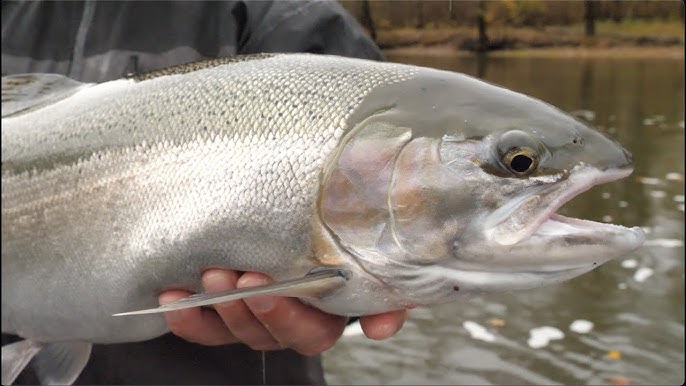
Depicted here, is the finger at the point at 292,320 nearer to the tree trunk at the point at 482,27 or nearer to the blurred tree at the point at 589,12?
the tree trunk at the point at 482,27

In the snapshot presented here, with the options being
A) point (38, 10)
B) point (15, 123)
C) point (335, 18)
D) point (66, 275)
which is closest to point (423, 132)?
point (335, 18)

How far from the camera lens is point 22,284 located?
1.66 m

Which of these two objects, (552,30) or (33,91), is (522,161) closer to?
(33,91)

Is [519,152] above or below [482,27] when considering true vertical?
above

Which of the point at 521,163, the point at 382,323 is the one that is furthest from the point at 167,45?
the point at 521,163

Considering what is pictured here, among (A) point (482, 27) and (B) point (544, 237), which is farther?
(A) point (482, 27)

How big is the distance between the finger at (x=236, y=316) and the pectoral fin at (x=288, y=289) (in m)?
0.09

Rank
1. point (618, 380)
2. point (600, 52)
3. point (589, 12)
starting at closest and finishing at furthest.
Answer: point (618, 380) → point (589, 12) → point (600, 52)

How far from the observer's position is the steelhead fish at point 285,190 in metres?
1.25

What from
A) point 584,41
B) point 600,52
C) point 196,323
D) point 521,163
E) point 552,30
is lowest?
point 600,52

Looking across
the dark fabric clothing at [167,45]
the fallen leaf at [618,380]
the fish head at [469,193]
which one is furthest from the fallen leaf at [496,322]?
the fish head at [469,193]

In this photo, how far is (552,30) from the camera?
17750 millimetres

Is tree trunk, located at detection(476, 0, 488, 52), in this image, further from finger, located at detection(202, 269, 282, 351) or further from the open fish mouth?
the open fish mouth

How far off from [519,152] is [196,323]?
2.57 feet
